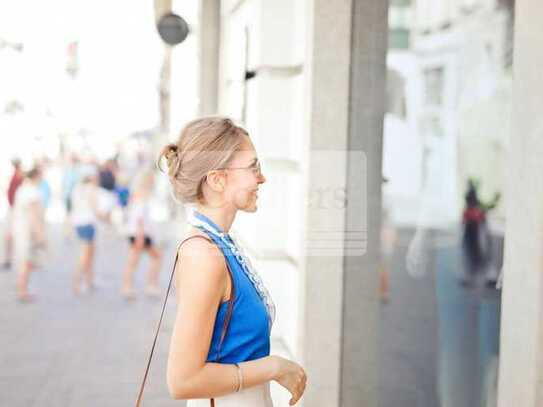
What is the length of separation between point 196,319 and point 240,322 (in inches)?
6.6

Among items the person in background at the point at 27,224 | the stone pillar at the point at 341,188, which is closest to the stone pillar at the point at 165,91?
the person in background at the point at 27,224

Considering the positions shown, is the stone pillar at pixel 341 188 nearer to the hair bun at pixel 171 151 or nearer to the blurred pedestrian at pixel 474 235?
the blurred pedestrian at pixel 474 235

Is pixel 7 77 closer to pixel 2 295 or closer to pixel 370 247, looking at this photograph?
pixel 2 295

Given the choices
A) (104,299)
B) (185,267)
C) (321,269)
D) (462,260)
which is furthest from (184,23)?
(185,267)

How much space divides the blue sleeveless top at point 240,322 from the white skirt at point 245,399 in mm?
72

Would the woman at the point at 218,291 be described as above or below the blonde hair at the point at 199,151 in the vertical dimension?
below

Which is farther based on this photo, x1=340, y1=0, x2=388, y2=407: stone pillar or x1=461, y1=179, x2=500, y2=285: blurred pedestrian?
x1=340, y1=0, x2=388, y2=407: stone pillar

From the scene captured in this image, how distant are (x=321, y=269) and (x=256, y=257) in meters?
0.60

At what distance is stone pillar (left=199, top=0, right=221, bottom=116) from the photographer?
6.48 m

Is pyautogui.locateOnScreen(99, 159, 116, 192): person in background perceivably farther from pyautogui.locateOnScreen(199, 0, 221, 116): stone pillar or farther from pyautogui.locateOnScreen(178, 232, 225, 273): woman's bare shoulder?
pyautogui.locateOnScreen(178, 232, 225, 273): woman's bare shoulder

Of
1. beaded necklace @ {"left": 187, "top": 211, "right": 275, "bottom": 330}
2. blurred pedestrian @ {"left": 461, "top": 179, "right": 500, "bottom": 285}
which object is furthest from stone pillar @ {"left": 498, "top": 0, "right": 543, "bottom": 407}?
beaded necklace @ {"left": 187, "top": 211, "right": 275, "bottom": 330}

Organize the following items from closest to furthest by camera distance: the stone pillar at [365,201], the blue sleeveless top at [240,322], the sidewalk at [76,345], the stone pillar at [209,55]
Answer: the blue sleeveless top at [240,322], the stone pillar at [365,201], the sidewalk at [76,345], the stone pillar at [209,55]

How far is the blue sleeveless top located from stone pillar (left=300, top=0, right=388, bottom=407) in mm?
1361

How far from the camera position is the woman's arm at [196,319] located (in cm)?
181
